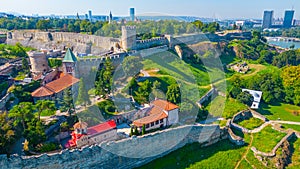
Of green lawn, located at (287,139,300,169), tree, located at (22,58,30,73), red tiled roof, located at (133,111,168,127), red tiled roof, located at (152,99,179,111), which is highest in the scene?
tree, located at (22,58,30,73)

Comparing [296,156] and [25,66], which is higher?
[25,66]

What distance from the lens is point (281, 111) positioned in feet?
87.7

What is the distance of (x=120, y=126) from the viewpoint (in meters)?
20.1

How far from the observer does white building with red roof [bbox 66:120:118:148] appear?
641 inches

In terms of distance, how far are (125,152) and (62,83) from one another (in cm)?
1301

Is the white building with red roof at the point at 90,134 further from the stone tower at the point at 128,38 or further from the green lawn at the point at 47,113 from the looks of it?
the stone tower at the point at 128,38

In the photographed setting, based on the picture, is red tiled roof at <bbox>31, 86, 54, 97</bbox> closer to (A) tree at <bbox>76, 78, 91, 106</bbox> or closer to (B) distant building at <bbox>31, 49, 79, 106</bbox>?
(B) distant building at <bbox>31, 49, 79, 106</bbox>

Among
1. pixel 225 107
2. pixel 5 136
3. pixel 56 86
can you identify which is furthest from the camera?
pixel 225 107

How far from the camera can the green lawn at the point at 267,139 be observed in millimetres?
18784

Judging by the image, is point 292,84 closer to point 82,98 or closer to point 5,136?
point 82,98

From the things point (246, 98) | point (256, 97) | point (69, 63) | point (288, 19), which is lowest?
point (256, 97)

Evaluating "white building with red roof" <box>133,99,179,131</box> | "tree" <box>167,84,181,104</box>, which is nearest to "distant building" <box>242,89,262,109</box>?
"tree" <box>167,84,181,104</box>

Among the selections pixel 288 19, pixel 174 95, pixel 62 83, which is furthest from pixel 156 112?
pixel 288 19

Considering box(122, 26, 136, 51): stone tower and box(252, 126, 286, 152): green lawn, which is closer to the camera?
box(252, 126, 286, 152): green lawn
